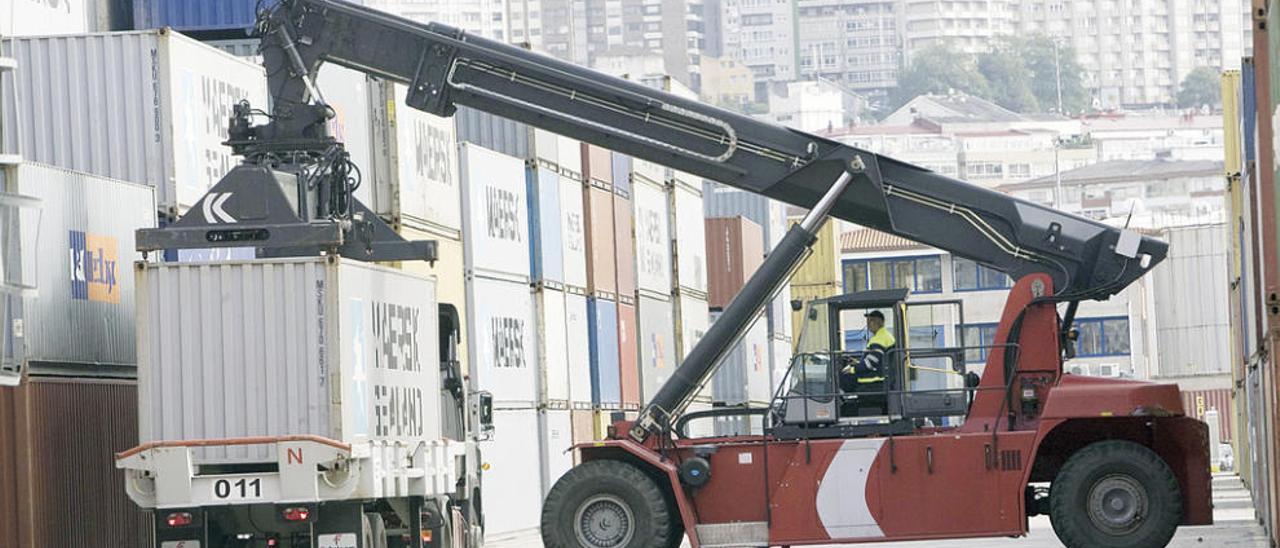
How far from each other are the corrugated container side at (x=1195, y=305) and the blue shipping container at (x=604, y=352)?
58.0 meters

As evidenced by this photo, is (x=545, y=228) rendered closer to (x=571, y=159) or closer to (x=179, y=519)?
(x=571, y=159)

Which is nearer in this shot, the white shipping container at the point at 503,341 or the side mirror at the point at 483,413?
the side mirror at the point at 483,413

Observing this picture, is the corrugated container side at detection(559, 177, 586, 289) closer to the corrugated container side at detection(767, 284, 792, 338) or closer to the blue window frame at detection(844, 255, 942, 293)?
the corrugated container side at detection(767, 284, 792, 338)

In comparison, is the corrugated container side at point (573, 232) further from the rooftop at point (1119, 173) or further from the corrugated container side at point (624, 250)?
the rooftop at point (1119, 173)

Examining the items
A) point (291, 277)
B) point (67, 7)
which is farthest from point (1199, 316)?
point (291, 277)

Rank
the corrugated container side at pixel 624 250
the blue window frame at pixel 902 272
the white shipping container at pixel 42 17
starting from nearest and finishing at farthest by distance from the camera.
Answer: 1. the white shipping container at pixel 42 17
2. the corrugated container side at pixel 624 250
3. the blue window frame at pixel 902 272

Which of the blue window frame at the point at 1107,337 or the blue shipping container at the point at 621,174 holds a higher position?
the blue shipping container at the point at 621,174

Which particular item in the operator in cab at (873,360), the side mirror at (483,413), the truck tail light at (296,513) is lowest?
the truck tail light at (296,513)

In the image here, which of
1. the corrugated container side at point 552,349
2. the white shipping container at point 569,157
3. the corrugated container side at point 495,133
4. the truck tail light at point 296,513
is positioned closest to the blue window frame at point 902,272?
the white shipping container at point 569,157

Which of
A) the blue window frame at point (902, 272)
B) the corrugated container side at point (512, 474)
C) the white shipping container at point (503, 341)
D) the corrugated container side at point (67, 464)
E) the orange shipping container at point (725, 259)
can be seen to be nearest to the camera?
the corrugated container side at point (67, 464)

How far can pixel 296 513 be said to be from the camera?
57.0ft

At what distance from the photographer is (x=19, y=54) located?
21.9 m

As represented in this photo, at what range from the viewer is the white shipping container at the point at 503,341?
1190 inches

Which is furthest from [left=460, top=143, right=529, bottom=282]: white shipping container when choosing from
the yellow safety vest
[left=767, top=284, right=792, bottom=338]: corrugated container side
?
[left=767, top=284, right=792, bottom=338]: corrugated container side
